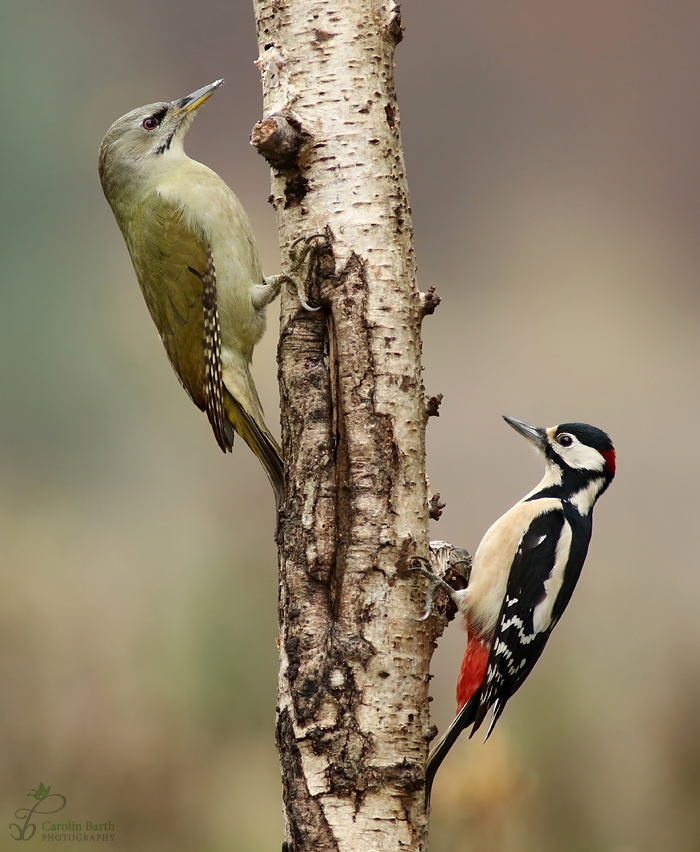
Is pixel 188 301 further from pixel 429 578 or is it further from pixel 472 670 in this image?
pixel 472 670

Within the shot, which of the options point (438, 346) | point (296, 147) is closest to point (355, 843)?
point (296, 147)

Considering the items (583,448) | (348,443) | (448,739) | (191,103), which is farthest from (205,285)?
(448,739)

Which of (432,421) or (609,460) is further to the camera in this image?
(432,421)

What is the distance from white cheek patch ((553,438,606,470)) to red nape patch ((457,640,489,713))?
23.8 inches

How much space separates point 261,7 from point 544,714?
2700 mm

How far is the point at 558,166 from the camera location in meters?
3.75

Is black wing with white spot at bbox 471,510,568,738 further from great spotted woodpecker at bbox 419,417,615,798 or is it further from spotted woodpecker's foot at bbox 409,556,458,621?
spotted woodpecker's foot at bbox 409,556,458,621

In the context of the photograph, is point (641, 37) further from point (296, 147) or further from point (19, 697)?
point (19, 697)

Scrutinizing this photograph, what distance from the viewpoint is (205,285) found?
2504mm

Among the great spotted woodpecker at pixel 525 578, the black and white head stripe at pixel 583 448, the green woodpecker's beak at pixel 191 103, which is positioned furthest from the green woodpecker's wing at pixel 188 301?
the black and white head stripe at pixel 583 448

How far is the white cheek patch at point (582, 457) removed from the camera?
2.48 meters

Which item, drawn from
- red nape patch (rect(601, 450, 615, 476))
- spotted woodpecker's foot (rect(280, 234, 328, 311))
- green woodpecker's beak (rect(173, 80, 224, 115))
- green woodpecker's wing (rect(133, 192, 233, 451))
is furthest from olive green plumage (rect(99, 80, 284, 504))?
red nape patch (rect(601, 450, 615, 476))

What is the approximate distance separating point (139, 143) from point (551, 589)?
1889 millimetres

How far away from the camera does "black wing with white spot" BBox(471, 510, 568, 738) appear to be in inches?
89.3
